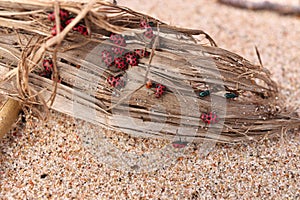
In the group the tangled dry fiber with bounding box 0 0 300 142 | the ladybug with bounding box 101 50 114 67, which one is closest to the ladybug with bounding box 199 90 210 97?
the tangled dry fiber with bounding box 0 0 300 142

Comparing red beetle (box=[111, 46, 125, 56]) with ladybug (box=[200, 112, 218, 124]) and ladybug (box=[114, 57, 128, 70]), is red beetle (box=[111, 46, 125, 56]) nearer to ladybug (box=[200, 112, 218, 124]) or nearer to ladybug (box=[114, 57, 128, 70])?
ladybug (box=[114, 57, 128, 70])

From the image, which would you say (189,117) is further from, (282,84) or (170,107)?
(282,84)

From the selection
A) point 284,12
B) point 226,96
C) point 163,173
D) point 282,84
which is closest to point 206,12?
point 284,12

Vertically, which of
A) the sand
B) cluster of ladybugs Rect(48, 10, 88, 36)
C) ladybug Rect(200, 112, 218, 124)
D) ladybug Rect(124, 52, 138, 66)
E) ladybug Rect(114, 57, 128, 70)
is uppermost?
cluster of ladybugs Rect(48, 10, 88, 36)

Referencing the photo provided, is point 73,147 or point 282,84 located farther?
point 282,84

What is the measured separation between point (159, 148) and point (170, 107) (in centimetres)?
19

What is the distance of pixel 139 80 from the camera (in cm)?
142

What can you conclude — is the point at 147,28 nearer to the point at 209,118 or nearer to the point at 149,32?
the point at 149,32

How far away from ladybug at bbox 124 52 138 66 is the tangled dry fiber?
2 cm

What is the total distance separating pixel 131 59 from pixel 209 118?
365mm

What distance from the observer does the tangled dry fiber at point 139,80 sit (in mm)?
1377

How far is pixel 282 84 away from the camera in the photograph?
2107mm

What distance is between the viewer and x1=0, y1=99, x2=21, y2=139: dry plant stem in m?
1.51

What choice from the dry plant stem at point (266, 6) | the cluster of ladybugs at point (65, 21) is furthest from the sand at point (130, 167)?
the dry plant stem at point (266, 6)
